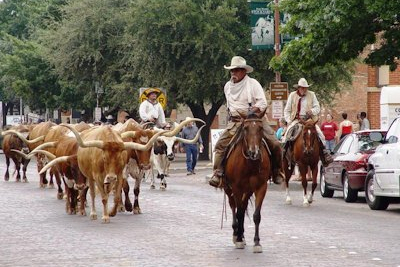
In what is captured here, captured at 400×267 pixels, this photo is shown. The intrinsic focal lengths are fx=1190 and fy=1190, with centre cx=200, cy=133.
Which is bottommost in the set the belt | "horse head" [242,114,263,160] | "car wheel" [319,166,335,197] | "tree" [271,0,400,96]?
"car wheel" [319,166,335,197]

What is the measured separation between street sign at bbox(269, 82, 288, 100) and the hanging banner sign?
217 centimetres

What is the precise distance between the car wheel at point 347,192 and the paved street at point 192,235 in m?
0.23

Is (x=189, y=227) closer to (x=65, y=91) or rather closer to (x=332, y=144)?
(x=332, y=144)

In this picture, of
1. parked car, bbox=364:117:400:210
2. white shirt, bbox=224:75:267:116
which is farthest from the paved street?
white shirt, bbox=224:75:267:116

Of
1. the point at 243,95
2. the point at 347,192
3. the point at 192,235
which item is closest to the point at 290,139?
the point at 347,192

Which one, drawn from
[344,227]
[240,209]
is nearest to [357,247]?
[240,209]

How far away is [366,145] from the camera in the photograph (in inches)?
963

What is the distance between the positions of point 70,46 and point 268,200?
3251 cm

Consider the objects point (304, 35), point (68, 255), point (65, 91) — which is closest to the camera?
point (68, 255)

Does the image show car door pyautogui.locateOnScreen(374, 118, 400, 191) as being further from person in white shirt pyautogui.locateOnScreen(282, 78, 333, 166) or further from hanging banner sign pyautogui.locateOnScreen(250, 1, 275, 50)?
hanging banner sign pyautogui.locateOnScreen(250, 1, 275, 50)

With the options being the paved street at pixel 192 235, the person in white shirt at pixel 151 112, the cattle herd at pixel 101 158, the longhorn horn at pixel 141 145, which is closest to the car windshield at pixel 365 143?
the paved street at pixel 192 235

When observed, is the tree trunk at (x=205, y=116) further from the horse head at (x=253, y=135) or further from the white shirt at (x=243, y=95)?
the horse head at (x=253, y=135)

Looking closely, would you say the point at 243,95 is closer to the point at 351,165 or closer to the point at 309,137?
the point at 309,137

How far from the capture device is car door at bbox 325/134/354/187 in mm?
24594
